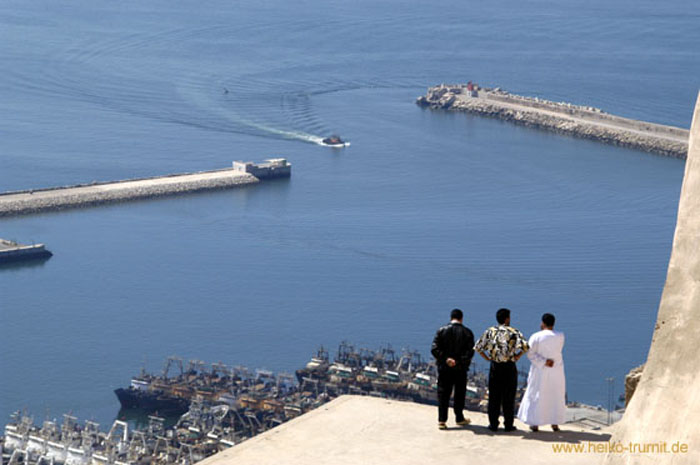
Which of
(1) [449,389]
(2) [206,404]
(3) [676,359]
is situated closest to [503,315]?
(1) [449,389]

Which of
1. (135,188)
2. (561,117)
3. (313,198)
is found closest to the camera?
(313,198)

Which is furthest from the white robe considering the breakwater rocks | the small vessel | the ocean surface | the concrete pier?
the breakwater rocks

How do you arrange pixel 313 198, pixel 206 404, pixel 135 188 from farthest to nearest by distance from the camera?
pixel 135 188 → pixel 313 198 → pixel 206 404

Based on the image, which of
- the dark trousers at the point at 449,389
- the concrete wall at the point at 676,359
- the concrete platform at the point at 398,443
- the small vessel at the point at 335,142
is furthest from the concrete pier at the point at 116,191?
the concrete wall at the point at 676,359

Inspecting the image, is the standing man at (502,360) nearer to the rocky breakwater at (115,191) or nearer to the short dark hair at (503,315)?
the short dark hair at (503,315)

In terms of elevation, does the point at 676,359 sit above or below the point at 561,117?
below

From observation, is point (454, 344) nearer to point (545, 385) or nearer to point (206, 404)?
point (545, 385)

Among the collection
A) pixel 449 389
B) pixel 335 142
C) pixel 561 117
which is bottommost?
pixel 449 389
